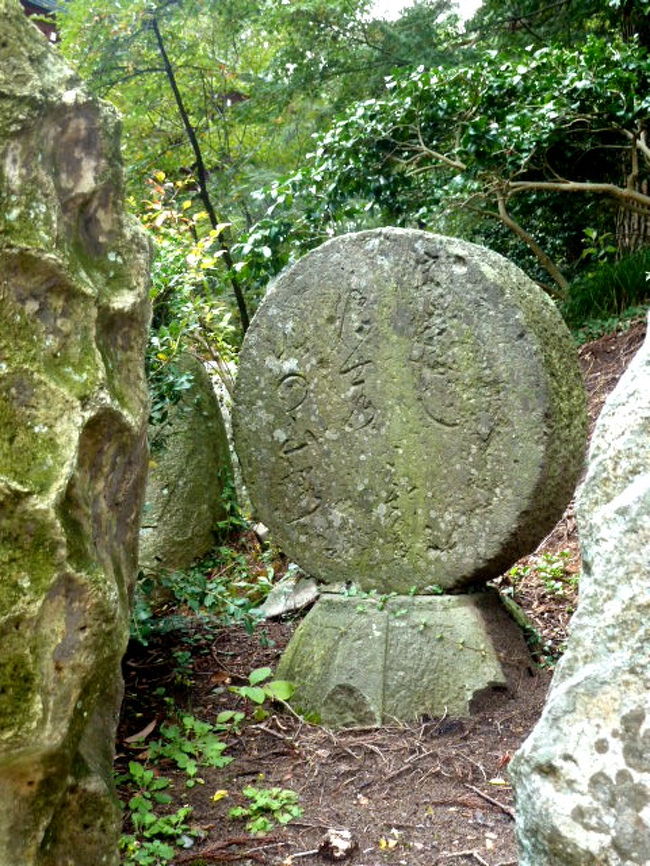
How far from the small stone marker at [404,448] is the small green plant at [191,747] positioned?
1.49 feet

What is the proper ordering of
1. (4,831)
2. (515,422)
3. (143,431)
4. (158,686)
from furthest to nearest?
(158,686) < (515,422) < (143,431) < (4,831)

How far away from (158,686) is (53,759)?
6.46 ft

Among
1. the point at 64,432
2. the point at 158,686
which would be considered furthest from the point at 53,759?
the point at 158,686

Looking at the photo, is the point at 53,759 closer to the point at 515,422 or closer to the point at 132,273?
the point at 132,273

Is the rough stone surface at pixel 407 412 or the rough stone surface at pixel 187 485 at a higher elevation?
the rough stone surface at pixel 407 412

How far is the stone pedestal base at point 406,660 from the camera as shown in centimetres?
355

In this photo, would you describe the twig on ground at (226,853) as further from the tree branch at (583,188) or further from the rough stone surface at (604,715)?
the tree branch at (583,188)

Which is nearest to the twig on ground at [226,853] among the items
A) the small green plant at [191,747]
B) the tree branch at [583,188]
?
the small green plant at [191,747]

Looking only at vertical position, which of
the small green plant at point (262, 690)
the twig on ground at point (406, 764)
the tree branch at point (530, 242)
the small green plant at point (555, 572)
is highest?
the tree branch at point (530, 242)

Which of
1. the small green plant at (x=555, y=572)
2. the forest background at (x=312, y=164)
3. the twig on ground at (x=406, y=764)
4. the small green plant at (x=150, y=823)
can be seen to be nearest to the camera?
the small green plant at (x=150, y=823)

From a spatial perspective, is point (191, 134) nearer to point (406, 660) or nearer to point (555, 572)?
point (555, 572)

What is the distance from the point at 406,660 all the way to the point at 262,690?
0.56 metres

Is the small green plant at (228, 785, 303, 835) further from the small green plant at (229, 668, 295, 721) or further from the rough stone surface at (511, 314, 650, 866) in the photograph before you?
the rough stone surface at (511, 314, 650, 866)

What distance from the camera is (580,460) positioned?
12.0 ft
